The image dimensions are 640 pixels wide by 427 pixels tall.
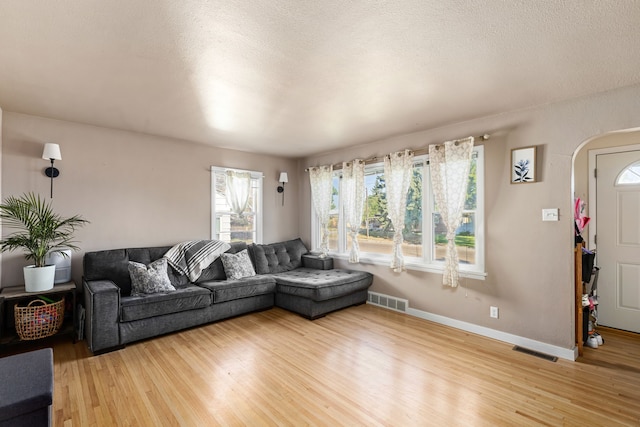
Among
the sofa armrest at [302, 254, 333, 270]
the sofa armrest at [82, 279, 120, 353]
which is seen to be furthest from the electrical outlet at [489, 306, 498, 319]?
the sofa armrest at [82, 279, 120, 353]

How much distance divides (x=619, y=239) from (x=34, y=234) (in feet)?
20.5

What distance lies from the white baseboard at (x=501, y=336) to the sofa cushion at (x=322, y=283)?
2.50ft

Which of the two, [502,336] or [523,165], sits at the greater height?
[523,165]

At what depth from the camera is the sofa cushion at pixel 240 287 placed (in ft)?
12.4

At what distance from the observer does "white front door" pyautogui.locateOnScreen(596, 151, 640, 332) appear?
11.1 feet

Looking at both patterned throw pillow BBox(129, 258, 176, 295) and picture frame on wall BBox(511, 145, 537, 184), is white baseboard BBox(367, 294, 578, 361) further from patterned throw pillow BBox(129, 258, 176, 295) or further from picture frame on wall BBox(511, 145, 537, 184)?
patterned throw pillow BBox(129, 258, 176, 295)

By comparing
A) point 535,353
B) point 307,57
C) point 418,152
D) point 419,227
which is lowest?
point 535,353

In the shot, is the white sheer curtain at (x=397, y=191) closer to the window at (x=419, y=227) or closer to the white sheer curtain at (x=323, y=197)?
the window at (x=419, y=227)

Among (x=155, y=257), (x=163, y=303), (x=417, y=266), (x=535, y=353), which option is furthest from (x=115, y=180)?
(x=535, y=353)

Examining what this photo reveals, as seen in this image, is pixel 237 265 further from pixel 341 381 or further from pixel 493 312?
pixel 493 312

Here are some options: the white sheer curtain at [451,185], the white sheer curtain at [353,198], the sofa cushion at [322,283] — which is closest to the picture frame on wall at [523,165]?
the white sheer curtain at [451,185]

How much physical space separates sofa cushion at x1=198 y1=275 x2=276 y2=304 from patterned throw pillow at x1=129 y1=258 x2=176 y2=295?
0.47 metres

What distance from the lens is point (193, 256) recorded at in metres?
4.10

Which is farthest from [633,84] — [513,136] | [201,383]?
[201,383]
